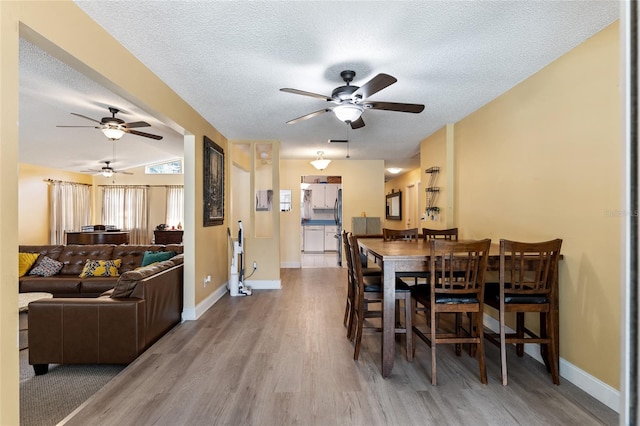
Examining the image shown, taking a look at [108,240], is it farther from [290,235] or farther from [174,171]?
[290,235]

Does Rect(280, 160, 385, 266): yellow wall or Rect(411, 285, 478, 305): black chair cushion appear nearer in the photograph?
Rect(411, 285, 478, 305): black chair cushion

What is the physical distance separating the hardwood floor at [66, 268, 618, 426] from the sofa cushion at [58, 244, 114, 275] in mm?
2321

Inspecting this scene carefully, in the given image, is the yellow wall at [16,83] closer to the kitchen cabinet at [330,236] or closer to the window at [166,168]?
the window at [166,168]

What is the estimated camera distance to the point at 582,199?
2.33 metres

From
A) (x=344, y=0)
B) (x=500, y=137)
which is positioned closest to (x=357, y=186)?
(x=500, y=137)

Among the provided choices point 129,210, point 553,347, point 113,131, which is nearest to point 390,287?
point 553,347

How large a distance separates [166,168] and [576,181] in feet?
30.6

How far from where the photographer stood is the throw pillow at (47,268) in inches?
175

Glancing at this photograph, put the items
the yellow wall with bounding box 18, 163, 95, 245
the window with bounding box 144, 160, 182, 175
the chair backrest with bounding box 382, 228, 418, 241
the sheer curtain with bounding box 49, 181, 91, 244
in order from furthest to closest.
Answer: the window with bounding box 144, 160, 182, 175, the sheer curtain with bounding box 49, 181, 91, 244, the yellow wall with bounding box 18, 163, 95, 245, the chair backrest with bounding box 382, 228, 418, 241

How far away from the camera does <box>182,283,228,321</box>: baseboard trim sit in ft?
12.3

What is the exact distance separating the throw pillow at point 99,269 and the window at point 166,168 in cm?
511

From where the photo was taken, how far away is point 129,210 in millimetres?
8898

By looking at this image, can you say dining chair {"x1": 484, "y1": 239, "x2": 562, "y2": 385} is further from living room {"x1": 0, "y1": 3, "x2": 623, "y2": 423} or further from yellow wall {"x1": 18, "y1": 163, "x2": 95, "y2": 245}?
yellow wall {"x1": 18, "y1": 163, "x2": 95, "y2": 245}

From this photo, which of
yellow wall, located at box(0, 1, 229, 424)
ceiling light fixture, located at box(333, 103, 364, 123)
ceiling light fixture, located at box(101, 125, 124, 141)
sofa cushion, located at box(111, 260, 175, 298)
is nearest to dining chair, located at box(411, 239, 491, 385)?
ceiling light fixture, located at box(333, 103, 364, 123)
